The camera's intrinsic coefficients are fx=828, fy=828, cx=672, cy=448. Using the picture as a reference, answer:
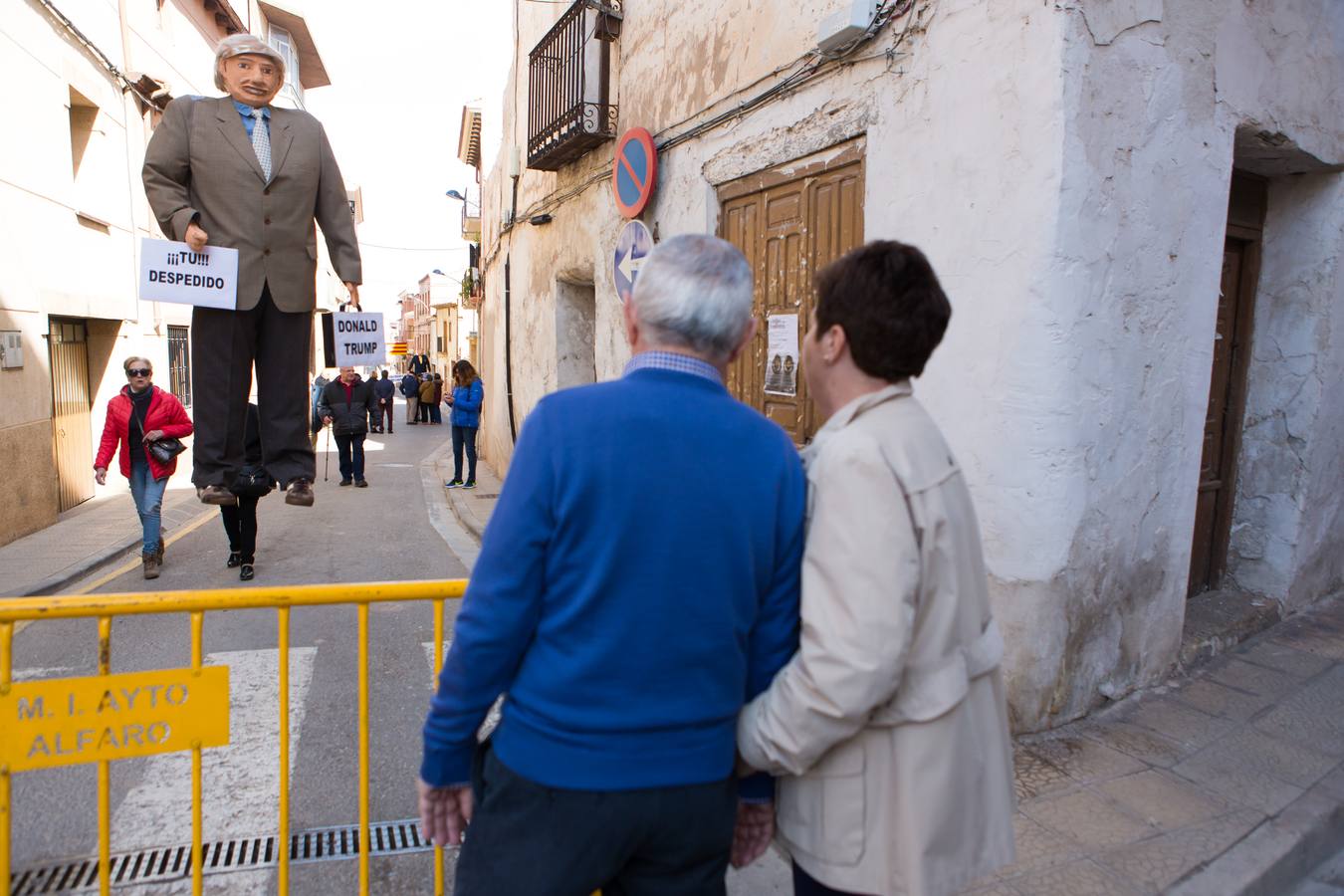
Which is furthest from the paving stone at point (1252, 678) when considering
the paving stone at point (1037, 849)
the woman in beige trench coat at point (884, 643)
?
the woman in beige trench coat at point (884, 643)

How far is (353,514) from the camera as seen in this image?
10266 millimetres

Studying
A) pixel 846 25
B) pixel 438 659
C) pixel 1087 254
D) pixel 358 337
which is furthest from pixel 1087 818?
pixel 846 25

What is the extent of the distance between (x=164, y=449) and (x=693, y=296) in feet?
22.9

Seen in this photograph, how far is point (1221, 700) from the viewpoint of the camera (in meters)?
4.00

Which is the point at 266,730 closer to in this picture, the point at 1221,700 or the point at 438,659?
the point at 438,659

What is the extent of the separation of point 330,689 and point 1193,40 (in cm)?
535

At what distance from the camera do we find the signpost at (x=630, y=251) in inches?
246

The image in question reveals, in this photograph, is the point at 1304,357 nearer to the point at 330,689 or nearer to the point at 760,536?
the point at 760,536

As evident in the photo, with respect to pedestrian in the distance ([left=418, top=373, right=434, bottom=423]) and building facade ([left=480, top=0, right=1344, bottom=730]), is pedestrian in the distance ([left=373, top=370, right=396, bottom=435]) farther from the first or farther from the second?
building facade ([left=480, top=0, right=1344, bottom=730])

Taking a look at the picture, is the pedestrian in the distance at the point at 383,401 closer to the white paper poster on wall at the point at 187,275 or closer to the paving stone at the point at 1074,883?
the white paper poster on wall at the point at 187,275

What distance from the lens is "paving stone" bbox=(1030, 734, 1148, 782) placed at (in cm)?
337

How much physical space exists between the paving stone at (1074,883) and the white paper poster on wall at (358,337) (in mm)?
3350

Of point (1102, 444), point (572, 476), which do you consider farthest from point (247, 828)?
point (1102, 444)

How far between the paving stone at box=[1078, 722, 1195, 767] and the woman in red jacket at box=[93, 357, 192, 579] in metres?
6.75
